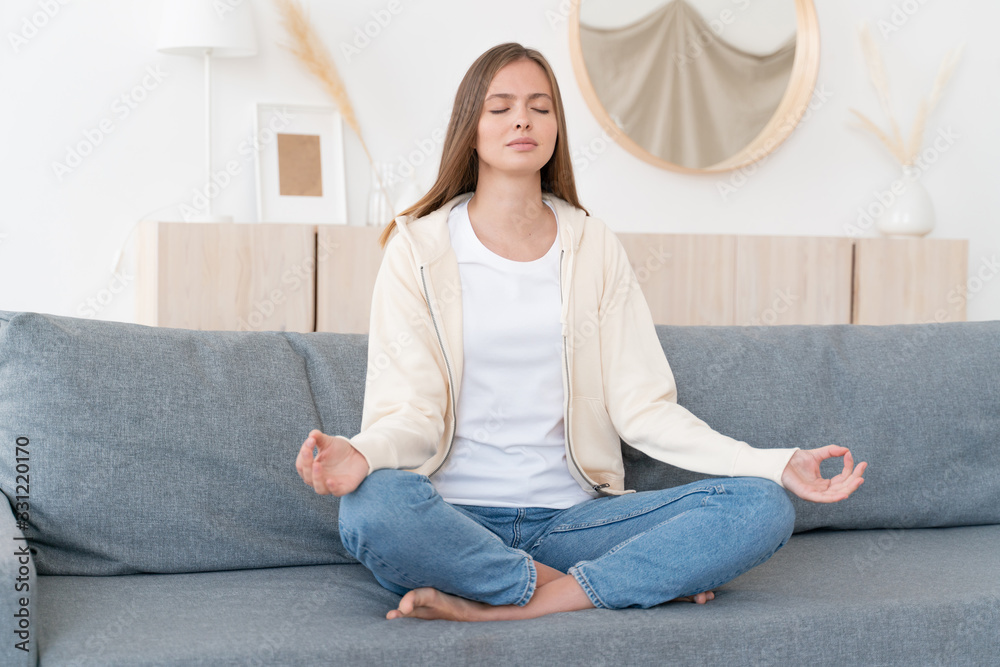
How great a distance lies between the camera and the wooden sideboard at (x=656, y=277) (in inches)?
93.5

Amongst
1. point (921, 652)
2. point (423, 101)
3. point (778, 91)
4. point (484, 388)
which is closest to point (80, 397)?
point (484, 388)

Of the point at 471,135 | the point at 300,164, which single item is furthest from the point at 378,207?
the point at 471,135

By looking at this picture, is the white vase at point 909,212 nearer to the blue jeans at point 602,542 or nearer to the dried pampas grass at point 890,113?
the dried pampas grass at point 890,113

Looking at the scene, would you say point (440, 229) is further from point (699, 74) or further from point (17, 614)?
point (699, 74)

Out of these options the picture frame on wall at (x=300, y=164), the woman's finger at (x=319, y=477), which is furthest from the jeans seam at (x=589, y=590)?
the picture frame on wall at (x=300, y=164)

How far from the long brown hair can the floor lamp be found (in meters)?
1.06

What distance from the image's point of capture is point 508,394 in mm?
1517

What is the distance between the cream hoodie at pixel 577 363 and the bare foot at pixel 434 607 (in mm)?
219

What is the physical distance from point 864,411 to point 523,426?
738 mm

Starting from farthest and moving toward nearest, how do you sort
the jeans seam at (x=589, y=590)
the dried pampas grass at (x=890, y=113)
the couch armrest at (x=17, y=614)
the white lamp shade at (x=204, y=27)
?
the dried pampas grass at (x=890, y=113), the white lamp shade at (x=204, y=27), the jeans seam at (x=589, y=590), the couch armrest at (x=17, y=614)

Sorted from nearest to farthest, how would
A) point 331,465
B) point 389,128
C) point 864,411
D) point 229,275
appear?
1. point 331,465
2. point 864,411
3. point 229,275
4. point 389,128

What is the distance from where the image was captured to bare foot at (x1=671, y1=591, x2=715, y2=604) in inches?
52.0

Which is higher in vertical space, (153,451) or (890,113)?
(890,113)

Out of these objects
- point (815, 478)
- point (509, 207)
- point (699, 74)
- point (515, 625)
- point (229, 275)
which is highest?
point (699, 74)
